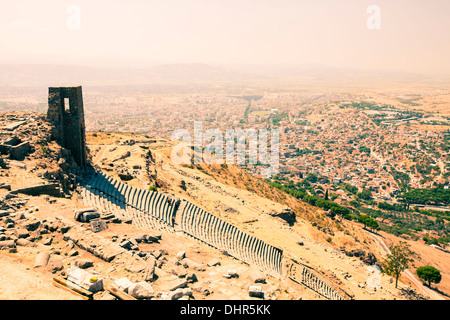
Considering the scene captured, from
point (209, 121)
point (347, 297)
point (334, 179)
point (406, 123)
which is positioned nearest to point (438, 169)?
point (334, 179)

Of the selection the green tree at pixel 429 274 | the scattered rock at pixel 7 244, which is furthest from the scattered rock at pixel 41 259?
the green tree at pixel 429 274

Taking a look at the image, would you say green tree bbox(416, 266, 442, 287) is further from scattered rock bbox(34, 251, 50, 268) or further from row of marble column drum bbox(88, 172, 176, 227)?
scattered rock bbox(34, 251, 50, 268)

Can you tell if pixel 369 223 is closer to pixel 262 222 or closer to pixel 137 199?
pixel 262 222

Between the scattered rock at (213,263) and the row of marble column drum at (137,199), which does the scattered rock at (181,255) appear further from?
the row of marble column drum at (137,199)

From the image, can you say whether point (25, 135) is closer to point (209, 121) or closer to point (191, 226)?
point (191, 226)

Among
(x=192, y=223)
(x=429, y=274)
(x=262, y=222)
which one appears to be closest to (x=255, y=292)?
(x=192, y=223)

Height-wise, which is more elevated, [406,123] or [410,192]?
[406,123]

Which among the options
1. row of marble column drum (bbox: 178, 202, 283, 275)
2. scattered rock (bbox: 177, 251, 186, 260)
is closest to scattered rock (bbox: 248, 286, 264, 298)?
scattered rock (bbox: 177, 251, 186, 260)
